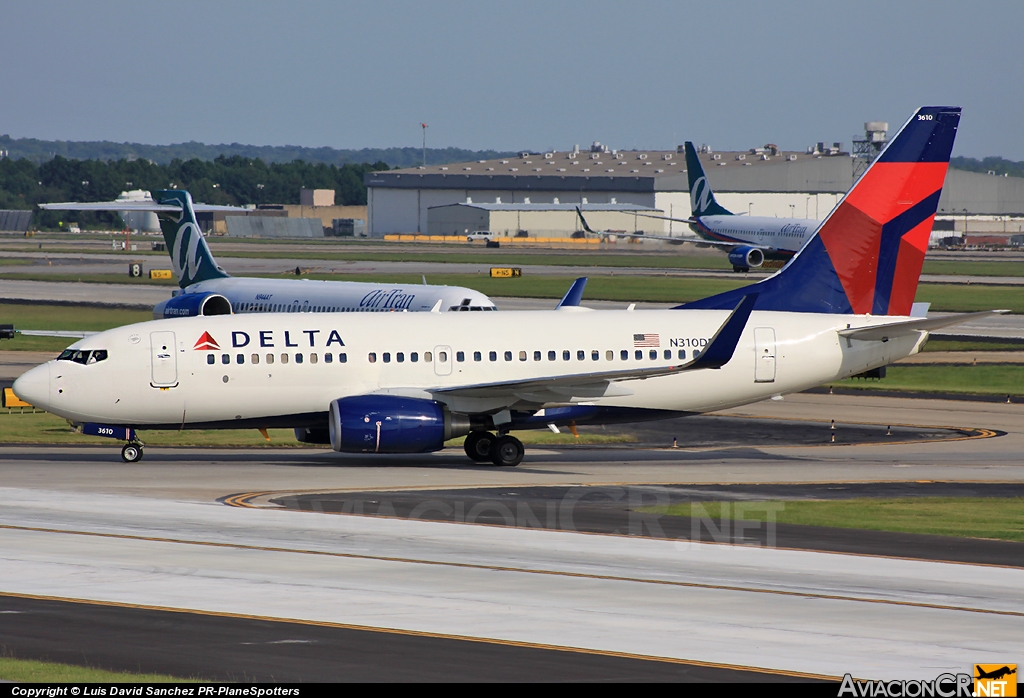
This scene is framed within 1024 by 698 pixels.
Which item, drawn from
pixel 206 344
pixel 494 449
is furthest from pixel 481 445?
pixel 206 344

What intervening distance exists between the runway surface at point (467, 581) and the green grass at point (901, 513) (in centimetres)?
138

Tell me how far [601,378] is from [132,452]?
12955 mm

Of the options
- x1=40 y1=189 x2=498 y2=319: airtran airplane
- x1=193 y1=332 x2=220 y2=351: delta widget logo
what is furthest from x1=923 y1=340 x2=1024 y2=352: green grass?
x1=193 y1=332 x2=220 y2=351: delta widget logo

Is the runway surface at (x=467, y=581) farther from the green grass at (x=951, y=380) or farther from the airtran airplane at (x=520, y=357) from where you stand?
the green grass at (x=951, y=380)

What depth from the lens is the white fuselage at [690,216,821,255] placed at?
125m

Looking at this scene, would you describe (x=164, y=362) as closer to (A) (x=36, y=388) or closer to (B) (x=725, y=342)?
(A) (x=36, y=388)

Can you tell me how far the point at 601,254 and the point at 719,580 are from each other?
153 metres

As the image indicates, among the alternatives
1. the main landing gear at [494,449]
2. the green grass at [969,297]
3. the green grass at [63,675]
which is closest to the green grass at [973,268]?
the green grass at [969,297]

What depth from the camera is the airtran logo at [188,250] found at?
216 feet

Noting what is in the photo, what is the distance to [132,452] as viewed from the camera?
36344mm

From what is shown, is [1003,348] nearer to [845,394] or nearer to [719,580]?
[845,394]

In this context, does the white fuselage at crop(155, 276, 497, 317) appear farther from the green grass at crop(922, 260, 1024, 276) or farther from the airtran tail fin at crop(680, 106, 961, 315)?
the green grass at crop(922, 260, 1024, 276)

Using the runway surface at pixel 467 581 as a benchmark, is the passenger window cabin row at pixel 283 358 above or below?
above

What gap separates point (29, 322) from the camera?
7750cm
